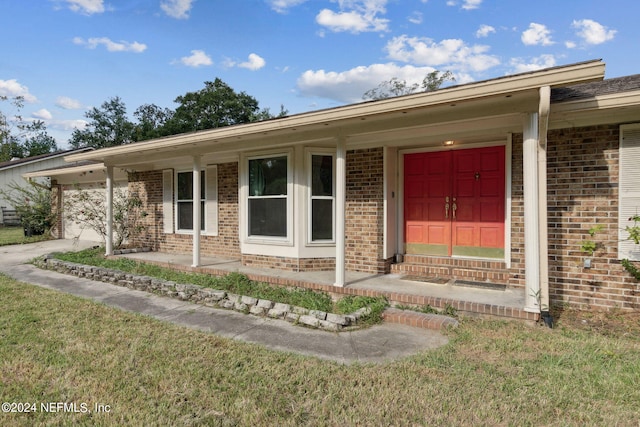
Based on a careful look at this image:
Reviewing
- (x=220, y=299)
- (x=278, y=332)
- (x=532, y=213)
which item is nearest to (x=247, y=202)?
(x=220, y=299)

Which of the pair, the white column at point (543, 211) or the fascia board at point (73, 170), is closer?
the white column at point (543, 211)

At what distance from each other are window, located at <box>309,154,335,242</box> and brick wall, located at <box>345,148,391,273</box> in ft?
1.07

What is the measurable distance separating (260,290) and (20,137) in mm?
44680

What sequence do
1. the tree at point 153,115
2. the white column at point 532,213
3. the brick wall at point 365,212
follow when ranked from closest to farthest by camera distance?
the white column at point 532,213 → the brick wall at point 365,212 → the tree at point 153,115

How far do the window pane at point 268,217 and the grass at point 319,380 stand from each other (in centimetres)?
295

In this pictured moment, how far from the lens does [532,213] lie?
392 cm

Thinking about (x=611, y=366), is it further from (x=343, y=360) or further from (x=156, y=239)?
(x=156, y=239)

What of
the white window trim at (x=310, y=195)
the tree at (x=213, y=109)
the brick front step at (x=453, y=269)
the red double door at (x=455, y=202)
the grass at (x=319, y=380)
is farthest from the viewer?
the tree at (x=213, y=109)

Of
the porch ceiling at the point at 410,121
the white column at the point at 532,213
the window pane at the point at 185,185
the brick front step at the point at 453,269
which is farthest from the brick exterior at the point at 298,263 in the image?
the white column at the point at 532,213

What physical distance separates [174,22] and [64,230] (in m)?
8.40

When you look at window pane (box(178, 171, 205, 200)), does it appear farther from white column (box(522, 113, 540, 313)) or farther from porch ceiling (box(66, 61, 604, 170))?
white column (box(522, 113, 540, 313))

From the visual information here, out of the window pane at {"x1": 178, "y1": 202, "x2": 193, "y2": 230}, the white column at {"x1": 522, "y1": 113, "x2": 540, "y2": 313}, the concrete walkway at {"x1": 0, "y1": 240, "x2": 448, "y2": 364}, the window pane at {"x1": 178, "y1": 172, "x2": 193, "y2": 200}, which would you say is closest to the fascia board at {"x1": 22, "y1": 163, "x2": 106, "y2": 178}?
the window pane at {"x1": 178, "y1": 172, "x2": 193, "y2": 200}

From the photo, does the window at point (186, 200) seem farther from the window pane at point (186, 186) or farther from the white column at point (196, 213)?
the white column at point (196, 213)

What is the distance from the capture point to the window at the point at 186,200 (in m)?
8.65
